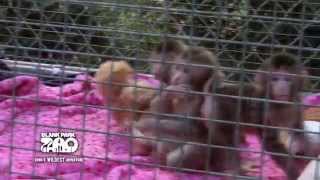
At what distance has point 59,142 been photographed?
2.20 meters

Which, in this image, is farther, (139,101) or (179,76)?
(139,101)

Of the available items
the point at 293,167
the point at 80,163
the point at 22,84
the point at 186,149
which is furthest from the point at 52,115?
the point at 293,167

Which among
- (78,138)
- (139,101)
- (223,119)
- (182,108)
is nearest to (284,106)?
(223,119)

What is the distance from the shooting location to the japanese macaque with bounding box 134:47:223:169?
6.75ft

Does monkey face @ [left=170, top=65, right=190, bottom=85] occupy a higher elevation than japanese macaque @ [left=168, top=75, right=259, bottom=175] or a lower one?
higher

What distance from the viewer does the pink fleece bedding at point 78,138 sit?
1937mm

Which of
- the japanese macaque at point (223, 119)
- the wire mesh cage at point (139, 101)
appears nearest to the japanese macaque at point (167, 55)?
the wire mesh cage at point (139, 101)

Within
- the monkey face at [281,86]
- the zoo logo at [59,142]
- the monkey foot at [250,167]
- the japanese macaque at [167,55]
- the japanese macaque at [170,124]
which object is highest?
the japanese macaque at [167,55]

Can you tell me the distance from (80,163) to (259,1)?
1.27 m

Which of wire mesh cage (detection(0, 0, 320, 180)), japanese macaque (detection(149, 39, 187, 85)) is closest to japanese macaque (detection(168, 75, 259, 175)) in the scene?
wire mesh cage (detection(0, 0, 320, 180))

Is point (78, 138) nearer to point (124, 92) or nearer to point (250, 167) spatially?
point (124, 92)

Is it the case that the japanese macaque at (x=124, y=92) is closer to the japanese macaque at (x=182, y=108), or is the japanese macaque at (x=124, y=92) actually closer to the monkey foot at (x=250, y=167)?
the japanese macaque at (x=182, y=108)

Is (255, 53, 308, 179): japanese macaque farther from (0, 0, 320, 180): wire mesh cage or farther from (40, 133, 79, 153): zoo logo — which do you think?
(40, 133, 79, 153): zoo logo

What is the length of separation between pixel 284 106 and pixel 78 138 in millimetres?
939
